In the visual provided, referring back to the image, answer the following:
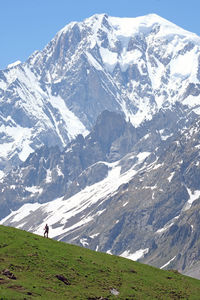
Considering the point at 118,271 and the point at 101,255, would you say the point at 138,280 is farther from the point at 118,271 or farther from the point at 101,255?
the point at 101,255

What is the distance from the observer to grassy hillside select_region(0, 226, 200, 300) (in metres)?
90.3

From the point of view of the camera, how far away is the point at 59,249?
106 metres

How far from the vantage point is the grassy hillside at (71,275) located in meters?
90.3

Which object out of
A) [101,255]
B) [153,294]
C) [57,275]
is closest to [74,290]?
[57,275]

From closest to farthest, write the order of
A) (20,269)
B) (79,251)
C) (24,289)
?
(24,289)
(20,269)
(79,251)

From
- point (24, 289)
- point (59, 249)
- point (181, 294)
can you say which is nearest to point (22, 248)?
point (59, 249)

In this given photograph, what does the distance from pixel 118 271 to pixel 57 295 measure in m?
17.0

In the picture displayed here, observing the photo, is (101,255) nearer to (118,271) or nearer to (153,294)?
(118,271)

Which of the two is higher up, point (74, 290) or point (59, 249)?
point (59, 249)

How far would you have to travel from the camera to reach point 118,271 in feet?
342

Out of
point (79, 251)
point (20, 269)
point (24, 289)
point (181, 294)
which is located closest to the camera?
point (24, 289)

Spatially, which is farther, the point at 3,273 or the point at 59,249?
the point at 59,249

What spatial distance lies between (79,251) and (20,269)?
16304mm

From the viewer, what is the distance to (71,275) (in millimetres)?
97375
